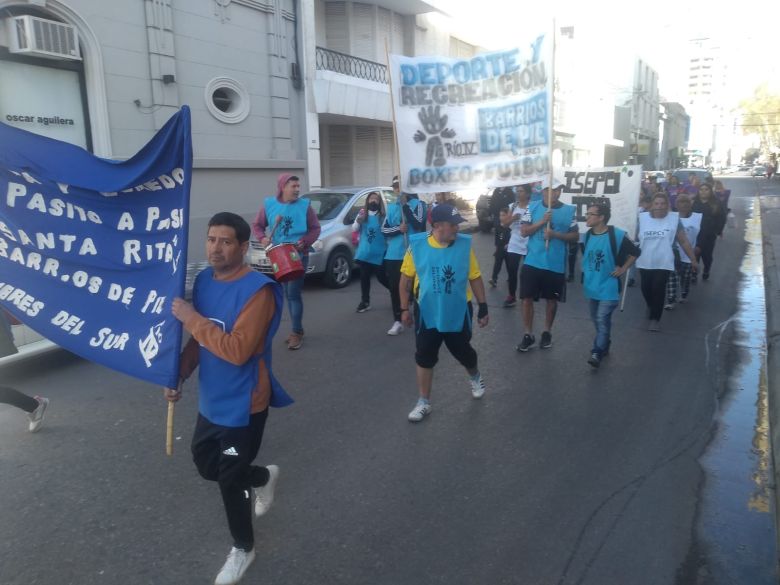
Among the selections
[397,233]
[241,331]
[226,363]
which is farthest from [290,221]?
[241,331]

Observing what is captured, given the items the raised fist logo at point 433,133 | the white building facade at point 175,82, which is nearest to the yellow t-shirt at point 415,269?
the raised fist logo at point 433,133

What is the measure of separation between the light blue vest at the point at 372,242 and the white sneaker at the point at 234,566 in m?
5.27

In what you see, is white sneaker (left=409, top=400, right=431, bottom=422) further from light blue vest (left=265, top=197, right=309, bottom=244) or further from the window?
the window

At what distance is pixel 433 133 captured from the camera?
6.19 meters

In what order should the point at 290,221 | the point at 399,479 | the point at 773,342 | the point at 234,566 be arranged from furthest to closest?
the point at 773,342, the point at 290,221, the point at 399,479, the point at 234,566

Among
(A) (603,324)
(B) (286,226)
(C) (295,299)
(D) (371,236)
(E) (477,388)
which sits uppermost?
(B) (286,226)

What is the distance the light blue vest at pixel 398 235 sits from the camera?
7.40m

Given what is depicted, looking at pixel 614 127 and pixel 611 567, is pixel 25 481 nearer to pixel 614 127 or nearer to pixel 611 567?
pixel 611 567

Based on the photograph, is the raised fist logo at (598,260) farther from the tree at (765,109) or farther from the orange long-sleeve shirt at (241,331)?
the tree at (765,109)

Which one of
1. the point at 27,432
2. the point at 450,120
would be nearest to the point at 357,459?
the point at 27,432

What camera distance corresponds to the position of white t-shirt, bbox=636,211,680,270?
725 centimetres

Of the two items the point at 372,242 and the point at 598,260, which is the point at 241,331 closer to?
the point at 598,260

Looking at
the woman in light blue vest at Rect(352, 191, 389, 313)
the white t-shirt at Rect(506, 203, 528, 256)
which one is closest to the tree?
the white t-shirt at Rect(506, 203, 528, 256)

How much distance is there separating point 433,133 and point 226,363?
4009 millimetres
